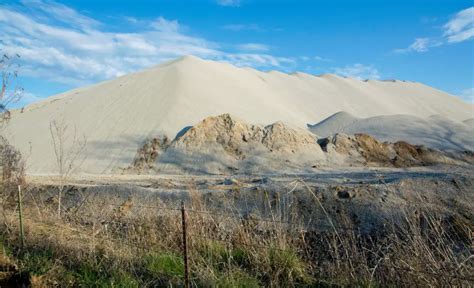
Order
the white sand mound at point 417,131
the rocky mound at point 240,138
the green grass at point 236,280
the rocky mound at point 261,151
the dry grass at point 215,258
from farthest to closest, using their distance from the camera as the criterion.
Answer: the white sand mound at point 417,131
the rocky mound at point 240,138
the rocky mound at point 261,151
the green grass at point 236,280
the dry grass at point 215,258

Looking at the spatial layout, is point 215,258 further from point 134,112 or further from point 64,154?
point 134,112

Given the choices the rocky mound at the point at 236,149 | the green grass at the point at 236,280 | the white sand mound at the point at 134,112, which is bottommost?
the green grass at the point at 236,280

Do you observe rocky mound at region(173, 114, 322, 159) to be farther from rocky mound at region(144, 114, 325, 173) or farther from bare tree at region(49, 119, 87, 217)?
bare tree at region(49, 119, 87, 217)

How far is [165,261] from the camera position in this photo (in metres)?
4.80

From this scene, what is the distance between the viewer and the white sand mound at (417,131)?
106 ft

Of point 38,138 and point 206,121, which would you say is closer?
point 206,121

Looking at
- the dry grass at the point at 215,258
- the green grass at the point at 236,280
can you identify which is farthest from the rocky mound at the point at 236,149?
the green grass at the point at 236,280

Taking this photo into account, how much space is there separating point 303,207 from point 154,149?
16631 millimetres

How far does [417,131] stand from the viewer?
113 feet

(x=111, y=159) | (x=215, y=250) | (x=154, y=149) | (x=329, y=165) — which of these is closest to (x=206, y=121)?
(x=154, y=149)

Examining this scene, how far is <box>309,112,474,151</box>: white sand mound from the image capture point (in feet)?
106

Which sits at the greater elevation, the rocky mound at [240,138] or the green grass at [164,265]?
the rocky mound at [240,138]

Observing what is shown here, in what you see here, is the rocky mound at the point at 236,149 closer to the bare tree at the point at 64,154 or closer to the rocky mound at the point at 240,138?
the rocky mound at the point at 240,138

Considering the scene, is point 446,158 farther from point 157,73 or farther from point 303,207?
point 157,73
